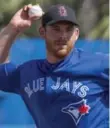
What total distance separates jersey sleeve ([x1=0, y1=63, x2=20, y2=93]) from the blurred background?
20 cm

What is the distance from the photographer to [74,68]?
157 centimetres

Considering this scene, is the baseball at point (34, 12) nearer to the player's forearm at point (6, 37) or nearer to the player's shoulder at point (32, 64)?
the player's forearm at point (6, 37)

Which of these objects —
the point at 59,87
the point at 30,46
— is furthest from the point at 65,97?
the point at 30,46

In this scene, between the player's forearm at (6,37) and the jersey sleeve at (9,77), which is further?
the jersey sleeve at (9,77)

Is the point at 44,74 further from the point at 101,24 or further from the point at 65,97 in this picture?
the point at 101,24

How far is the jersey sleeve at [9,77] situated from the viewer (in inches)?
67.5

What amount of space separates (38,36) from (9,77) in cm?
34

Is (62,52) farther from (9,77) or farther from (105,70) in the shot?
(9,77)

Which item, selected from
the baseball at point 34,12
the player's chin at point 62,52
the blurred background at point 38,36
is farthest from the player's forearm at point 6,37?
the blurred background at point 38,36

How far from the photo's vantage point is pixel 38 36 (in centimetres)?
199

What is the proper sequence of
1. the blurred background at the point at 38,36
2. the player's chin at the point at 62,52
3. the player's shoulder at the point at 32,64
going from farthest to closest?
the blurred background at the point at 38,36 < the player's shoulder at the point at 32,64 < the player's chin at the point at 62,52

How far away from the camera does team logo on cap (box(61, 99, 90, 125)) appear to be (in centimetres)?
154

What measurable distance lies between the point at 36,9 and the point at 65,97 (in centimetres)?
36

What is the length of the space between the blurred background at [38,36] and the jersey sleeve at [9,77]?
0.20 metres
